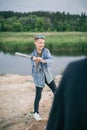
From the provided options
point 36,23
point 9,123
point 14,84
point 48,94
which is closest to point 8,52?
point 36,23

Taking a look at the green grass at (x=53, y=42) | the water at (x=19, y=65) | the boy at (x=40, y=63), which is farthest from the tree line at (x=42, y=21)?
the boy at (x=40, y=63)

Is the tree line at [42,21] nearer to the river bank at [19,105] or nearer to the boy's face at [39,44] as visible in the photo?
the river bank at [19,105]

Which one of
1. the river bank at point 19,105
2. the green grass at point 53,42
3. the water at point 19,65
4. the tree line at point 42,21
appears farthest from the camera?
the tree line at point 42,21

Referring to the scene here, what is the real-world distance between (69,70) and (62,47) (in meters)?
12.1

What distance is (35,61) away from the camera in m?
3.92

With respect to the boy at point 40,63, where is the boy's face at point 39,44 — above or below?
above

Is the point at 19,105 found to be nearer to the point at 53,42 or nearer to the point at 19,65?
the point at 19,65

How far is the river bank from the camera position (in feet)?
14.2

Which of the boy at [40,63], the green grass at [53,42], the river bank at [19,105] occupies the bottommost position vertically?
the green grass at [53,42]

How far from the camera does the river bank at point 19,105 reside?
14.2ft

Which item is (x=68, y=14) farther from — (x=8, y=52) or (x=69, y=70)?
(x=69, y=70)

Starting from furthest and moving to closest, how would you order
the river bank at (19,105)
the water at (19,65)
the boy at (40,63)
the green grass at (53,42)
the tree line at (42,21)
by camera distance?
the tree line at (42,21) → the green grass at (53,42) → the water at (19,65) → the river bank at (19,105) → the boy at (40,63)

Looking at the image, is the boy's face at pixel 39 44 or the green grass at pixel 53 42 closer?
the boy's face at pixel 39 44

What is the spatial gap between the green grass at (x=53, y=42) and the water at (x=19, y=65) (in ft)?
1.10
